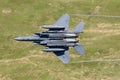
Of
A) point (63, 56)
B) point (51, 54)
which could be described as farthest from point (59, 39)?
point (51, 54)

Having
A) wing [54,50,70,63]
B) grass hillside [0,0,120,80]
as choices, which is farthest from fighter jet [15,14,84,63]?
grass hillside [0,0,120,80]

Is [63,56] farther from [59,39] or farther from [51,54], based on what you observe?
[51,54]

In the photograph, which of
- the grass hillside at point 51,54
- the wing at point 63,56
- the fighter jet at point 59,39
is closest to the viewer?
the fighter jet at point 59,39

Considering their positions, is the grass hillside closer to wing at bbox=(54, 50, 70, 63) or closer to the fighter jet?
wing at bbox=(54, 50, 70, 63)

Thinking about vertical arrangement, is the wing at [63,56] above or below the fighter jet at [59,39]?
below

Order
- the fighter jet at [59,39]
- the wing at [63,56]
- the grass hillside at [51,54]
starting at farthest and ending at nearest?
the grass hillside at [51,54], the wing at [63,56], the fighter jet at [59,39]

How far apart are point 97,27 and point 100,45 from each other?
11789 millimetres

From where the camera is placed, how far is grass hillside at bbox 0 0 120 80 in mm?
112875

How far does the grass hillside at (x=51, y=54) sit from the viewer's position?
11288cm

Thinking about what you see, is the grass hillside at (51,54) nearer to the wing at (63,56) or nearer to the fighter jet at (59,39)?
the wing at (63,56)

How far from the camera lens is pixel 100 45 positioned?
120562mm

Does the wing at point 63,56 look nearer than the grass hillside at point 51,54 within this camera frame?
Yes

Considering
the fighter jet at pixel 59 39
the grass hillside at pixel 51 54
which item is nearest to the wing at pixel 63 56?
the fighter jet at pixel 59 39

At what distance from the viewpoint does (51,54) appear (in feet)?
396
